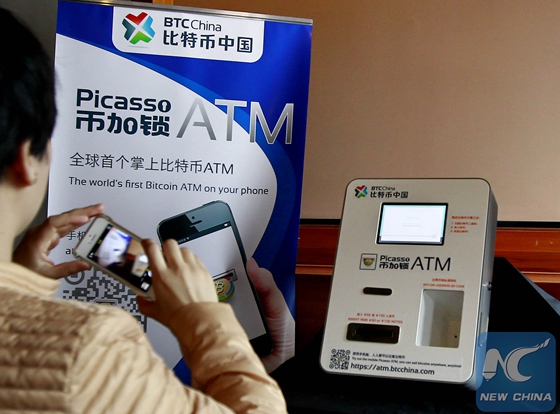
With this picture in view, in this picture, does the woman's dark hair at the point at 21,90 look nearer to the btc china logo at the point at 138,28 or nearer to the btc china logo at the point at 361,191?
the btc china logo at the point at 361,191

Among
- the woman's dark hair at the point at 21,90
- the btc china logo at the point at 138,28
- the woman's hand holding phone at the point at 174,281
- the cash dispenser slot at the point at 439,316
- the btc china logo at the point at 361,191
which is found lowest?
the cash dispenser slot at the point at 439,316

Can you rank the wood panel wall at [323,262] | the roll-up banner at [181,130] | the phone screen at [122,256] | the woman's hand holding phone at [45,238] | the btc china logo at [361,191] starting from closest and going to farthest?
1. the phone screen at [122,256]
2. the woman's hand holding phone at [45,238]
3. the btc china logo at [361,191]
4. the roll-up banner at [181,130]
5. the wood panel wall at [323,262]

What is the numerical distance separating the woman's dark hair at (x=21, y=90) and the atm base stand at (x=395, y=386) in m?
0.72

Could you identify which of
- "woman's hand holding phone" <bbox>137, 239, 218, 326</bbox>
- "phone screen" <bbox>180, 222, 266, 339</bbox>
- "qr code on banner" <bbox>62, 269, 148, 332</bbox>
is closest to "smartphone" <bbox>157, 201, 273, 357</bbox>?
"phone screen" <bbox>180, 222, 266, 339</bbox>

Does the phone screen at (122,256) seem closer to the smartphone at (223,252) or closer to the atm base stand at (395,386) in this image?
the atm base stand at (395,386)

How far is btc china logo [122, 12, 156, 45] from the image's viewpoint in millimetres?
1645

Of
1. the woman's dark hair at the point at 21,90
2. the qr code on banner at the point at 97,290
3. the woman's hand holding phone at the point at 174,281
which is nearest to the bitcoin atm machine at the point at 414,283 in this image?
the woman's hand holding phone at the point at 174,281

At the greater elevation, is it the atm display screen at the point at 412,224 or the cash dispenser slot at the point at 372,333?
the atm display screen at the point at 412,224

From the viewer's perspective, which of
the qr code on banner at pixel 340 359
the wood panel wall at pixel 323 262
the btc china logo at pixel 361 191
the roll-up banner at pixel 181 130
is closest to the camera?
the qr code on banner at pixel 340 359

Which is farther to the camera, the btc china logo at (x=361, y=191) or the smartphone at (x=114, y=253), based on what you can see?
the btc china logo at (x=361, y=191)

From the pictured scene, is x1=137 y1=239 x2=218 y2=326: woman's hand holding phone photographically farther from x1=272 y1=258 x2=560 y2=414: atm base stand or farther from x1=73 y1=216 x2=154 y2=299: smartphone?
x1=272 y1=258 x2=560 y2=414: atm base stand

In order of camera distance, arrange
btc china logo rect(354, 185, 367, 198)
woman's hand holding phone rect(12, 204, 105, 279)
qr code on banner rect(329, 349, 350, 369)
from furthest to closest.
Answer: btc china logo rect(354, 185, 367, 198)
qr code on banner rect(329, 349, 350, 369)
woman's hand holding phone rect(12, 204, 105, 279)

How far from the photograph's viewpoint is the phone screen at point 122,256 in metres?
0.98

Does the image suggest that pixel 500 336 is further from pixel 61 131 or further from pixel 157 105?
pixel 61 131
